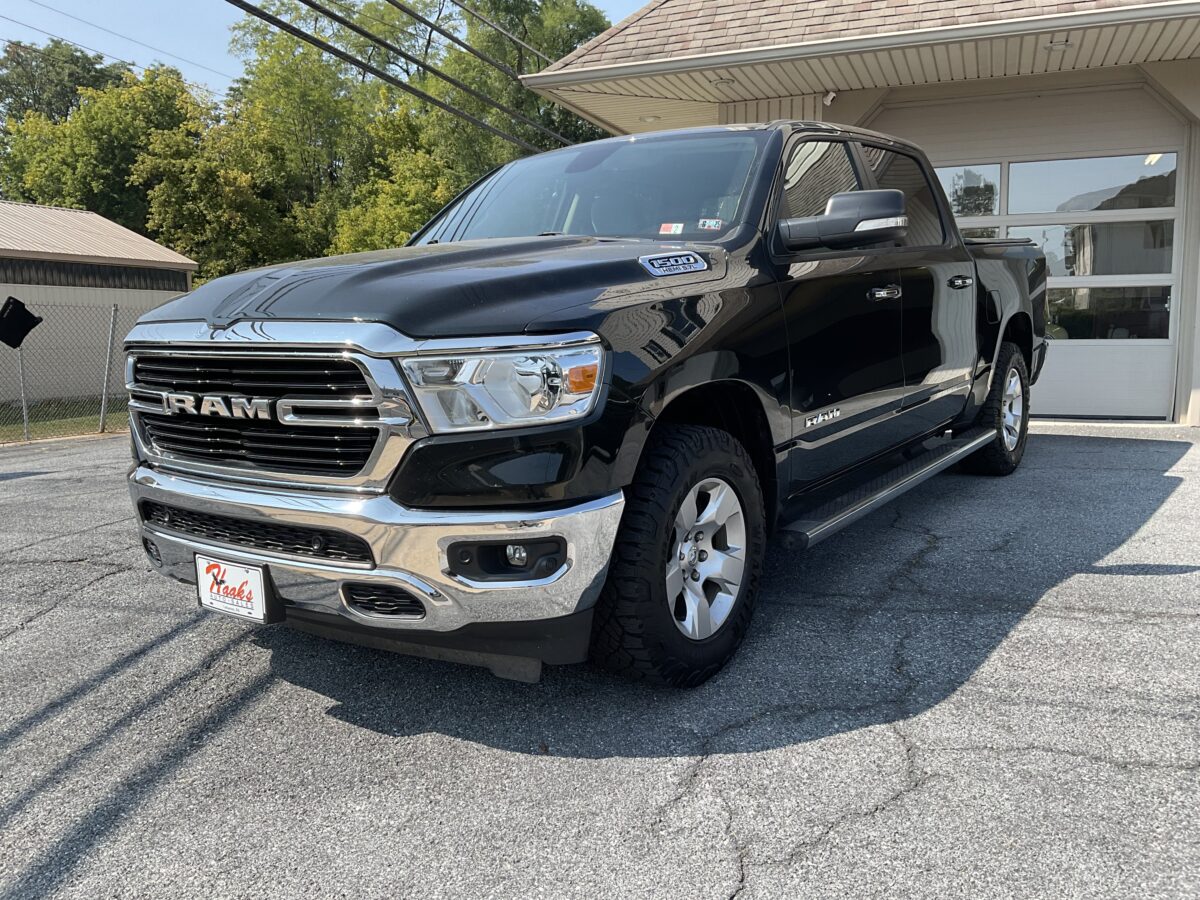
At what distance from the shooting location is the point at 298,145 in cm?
4312

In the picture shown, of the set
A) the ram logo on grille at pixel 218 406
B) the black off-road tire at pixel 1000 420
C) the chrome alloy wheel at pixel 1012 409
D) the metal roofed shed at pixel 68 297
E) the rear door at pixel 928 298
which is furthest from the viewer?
the metal roofed shed at pixel 68 297

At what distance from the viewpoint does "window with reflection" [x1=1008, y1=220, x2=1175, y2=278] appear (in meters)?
9.45

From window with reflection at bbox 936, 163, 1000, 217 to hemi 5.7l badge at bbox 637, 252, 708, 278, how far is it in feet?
25.6

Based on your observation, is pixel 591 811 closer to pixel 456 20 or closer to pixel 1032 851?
pixel 1032 851

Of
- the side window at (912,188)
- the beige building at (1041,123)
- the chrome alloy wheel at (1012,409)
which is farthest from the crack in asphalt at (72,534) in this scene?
the beige building at (1041,123)

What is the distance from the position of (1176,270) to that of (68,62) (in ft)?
198

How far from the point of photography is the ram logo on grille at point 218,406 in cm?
265

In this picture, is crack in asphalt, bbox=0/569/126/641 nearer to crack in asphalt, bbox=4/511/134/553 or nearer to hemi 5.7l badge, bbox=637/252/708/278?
crack in asphalt, bbox=4/511/134/553

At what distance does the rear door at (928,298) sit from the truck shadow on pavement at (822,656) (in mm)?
695

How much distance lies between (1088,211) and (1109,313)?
1.05 metres

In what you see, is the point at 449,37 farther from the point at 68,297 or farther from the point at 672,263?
the point at 68,297

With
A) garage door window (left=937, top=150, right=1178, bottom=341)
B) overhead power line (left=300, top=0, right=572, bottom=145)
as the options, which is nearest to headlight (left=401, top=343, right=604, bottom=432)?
overhead power line (left=300, top=0, right=572, bottom=145)

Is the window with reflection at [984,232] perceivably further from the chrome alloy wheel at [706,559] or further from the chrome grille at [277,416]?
the chrome grille at [277,416]

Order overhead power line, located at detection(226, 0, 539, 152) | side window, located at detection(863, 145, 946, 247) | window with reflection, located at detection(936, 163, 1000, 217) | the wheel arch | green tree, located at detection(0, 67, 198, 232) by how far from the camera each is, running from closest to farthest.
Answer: the wheel arch, side window, located at detection(863, 145, 946, 247), overhead power line, located at detection(226, 0, 539, 152), window with reflection, located at detection(936, 163, 1000, 217), green tree, located at detection(0, 67, 198, 232)
